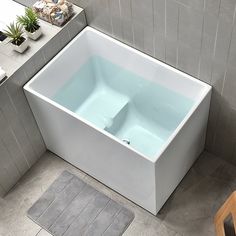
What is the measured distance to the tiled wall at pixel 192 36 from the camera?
2.23m

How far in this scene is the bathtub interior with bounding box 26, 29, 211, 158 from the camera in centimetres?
276

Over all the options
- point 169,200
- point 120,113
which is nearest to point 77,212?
point 169,200

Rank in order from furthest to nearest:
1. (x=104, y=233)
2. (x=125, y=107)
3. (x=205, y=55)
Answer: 1. (x=125, y=107)
2. (x=104, y=233)
3. (x=205, y=55)

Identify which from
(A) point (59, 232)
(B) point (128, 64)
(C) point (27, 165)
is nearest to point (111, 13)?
(B) point (128, 64)

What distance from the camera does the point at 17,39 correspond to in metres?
2.67

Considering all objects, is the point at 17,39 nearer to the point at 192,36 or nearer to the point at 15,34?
the point at 15,34

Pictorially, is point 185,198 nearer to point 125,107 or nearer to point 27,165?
point 125,107

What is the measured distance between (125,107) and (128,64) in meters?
0.30

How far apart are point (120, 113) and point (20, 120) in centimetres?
65

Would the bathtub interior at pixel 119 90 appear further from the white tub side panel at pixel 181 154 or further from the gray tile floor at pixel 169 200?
the gray tile floor at pixel 169 200

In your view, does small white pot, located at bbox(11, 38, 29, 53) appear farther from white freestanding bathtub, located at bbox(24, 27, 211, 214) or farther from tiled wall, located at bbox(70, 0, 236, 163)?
tiled wall, located at bbox(70, 0, 236, 163)

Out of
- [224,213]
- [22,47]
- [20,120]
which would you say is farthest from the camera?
[20,120]

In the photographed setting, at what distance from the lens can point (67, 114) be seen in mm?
2594

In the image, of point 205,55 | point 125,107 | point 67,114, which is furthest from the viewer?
point 125,107
